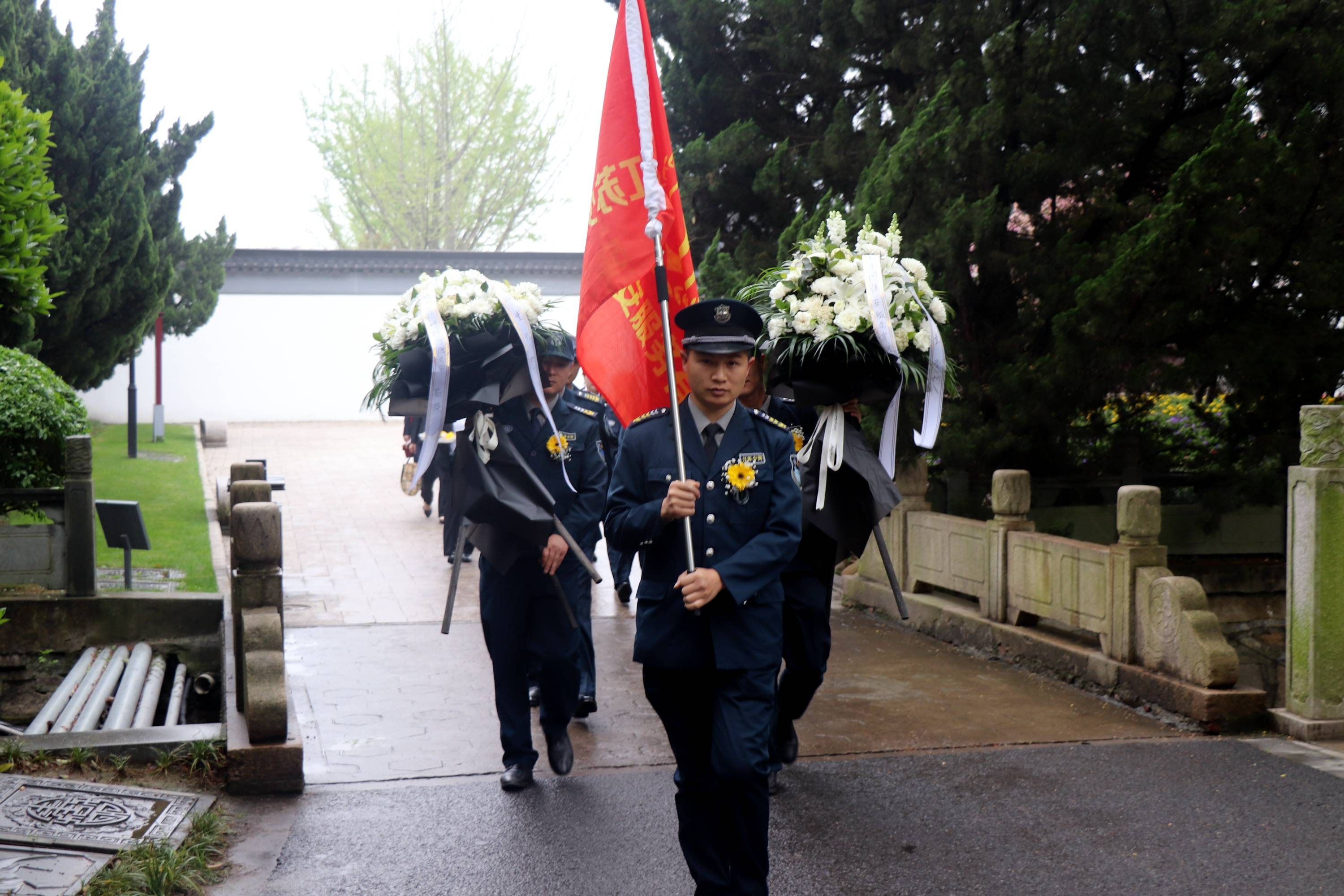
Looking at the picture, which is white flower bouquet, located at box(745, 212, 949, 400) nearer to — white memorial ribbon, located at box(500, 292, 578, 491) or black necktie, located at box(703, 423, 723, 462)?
white memorial ribbon, located at box(500, 292, 578, 491)

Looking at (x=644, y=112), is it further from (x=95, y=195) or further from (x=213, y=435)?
(x=213, y=435)

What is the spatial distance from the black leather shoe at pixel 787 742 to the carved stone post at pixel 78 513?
420 cm

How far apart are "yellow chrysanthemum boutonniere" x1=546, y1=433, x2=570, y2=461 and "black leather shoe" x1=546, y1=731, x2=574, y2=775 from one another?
1.20 meters

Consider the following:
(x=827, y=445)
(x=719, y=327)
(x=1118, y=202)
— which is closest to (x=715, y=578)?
(x=719, y=327)

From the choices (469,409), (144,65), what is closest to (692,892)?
(469,409)

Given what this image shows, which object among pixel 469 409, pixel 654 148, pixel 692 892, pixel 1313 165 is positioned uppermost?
pixel 1313 165

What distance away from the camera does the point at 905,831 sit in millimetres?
4750

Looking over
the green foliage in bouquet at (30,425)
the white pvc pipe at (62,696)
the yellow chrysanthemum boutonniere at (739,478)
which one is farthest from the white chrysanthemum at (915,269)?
the green foliage in bouquet at (30,425)

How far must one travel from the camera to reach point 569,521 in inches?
221

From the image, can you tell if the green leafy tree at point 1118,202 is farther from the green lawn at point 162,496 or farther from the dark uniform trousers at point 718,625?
the green lawn at point 162,496

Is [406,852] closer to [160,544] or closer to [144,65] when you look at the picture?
[160,544]

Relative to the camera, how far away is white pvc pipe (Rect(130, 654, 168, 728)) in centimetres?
633

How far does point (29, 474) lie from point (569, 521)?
415 cm

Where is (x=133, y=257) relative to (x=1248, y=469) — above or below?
above
